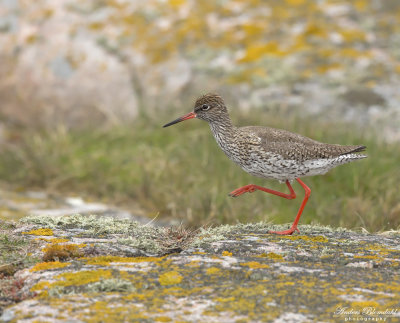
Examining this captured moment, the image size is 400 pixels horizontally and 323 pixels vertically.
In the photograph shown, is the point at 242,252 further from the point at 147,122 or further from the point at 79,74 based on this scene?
the point at 79,74

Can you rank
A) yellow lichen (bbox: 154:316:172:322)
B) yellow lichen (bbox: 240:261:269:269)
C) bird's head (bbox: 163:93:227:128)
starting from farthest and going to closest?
bird's head (bbox: 163:93:227:128), yellow lichen (bbox: 240:261:269:269), yellow lichen (bbox: 154:316:172:322)

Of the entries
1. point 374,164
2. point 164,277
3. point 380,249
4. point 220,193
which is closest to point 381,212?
point 374,164

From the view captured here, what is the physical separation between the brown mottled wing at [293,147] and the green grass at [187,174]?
123 cm

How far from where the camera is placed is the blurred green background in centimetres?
905

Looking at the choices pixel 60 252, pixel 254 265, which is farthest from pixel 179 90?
pixel 254 265

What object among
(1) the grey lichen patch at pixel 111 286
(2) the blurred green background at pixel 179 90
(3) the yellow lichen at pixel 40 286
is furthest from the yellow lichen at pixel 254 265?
(2) the blurred green background at pixel 179 90

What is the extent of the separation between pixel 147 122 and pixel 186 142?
130 centimetres

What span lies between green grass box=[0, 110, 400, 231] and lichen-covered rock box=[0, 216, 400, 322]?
2.66 m

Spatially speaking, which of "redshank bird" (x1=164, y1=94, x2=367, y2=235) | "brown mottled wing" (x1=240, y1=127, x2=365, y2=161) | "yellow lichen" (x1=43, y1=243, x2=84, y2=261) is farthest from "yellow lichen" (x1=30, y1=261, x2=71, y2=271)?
"brown mottled wing" (x1=240, y1=127, x2=365, y2=161)

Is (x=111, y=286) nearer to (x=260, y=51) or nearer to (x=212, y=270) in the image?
(x=212, y=270)

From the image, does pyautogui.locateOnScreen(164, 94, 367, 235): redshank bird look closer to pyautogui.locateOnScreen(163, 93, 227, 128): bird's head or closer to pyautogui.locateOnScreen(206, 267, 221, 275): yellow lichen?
pyautogui.locateOnScreen(163, 93, 227, 128): bird's head

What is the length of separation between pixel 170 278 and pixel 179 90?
832 centimetres

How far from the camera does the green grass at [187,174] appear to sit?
7.89 meters

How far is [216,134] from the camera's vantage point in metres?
6.60
